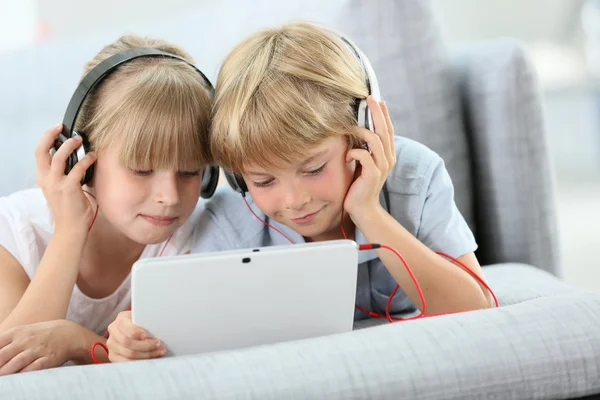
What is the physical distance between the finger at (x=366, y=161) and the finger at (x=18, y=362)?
0.47 metres

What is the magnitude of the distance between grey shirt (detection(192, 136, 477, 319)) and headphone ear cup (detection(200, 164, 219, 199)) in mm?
35

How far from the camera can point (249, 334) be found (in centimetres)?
89

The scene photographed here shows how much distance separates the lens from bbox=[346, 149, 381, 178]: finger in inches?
42.1

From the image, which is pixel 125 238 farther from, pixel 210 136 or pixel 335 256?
pixel 335 256

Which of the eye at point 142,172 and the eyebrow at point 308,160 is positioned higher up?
the eye at point 142,172

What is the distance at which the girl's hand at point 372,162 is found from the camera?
1068 millimetres

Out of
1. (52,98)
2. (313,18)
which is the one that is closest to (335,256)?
(313,18)

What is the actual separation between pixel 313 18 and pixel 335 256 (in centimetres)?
73

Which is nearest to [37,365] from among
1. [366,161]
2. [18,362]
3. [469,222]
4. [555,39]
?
[18,362]

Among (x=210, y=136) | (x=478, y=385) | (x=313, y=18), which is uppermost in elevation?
(x=313, y=18)

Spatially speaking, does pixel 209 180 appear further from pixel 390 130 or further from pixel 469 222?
pixel 469 222

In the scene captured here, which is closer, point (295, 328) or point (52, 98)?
point (295, 328)

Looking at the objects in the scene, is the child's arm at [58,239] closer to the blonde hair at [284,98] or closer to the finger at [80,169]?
the finger at [80,169]

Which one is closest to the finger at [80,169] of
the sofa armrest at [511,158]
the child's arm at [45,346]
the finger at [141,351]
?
the child's arm at [45,346]
